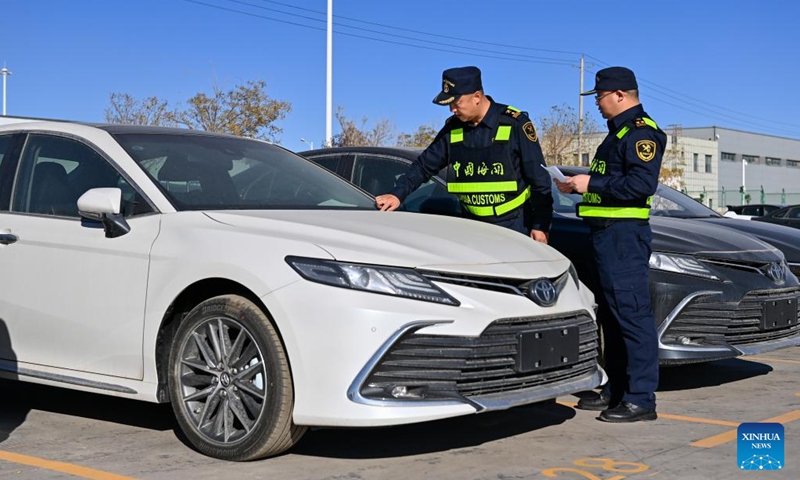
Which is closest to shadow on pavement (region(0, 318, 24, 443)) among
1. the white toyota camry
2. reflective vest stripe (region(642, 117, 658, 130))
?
the white toyota camry

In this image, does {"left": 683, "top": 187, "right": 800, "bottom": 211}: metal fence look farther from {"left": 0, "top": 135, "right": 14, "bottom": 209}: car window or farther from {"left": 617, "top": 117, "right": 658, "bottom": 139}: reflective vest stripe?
{"left": 0, "top": 135, "right": 14, "bottom": 209}: car window

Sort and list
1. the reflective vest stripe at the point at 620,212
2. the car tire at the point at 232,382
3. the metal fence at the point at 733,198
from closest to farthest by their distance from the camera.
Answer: the car tire at the point at 232,382, the reflective vest stripe at the point at 620,212, the metal fence at the point at 733,198

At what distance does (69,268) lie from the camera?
16.9 ft

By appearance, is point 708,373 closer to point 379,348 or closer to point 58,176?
point 379,348

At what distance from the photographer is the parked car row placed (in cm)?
621

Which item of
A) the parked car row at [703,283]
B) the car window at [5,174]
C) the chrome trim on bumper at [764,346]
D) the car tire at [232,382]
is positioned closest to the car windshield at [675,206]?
the parked car row at [703,283]

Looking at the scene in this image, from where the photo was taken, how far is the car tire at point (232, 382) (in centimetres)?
442

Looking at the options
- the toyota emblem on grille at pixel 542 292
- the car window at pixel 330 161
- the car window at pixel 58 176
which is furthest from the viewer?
the car window at pixel 330 161

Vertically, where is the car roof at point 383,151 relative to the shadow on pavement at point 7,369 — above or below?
above

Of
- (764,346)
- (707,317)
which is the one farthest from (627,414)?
(764,346)

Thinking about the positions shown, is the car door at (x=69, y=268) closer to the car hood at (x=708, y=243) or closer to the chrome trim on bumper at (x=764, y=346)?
the car hood at (x=708, y=243)

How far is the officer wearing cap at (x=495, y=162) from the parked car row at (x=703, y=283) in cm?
45

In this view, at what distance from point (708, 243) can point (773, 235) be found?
2229 mm

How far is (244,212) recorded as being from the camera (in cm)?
498
